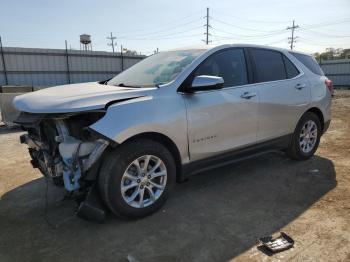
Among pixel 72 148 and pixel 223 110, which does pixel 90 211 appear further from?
pixel 223 110

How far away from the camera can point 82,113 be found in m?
3.01

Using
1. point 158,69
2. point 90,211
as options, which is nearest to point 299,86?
point 158,69

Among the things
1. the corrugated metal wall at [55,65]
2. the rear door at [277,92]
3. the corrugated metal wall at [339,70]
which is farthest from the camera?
the corrugated metal wall at [339,70]

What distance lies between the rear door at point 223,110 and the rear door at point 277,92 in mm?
197

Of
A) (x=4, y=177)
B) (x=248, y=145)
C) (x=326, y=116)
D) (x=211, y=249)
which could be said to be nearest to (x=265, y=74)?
(x=248, y=145)

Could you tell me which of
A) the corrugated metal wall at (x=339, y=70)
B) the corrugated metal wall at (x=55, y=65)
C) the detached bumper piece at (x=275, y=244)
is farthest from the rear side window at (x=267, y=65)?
the corrugated metal wall at (x=339, y=70)

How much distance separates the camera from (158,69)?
13.1 ft

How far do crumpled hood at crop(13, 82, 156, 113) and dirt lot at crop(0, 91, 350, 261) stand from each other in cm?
122

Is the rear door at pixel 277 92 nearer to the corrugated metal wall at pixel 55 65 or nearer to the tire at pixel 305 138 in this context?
the tire at pixel 305 138

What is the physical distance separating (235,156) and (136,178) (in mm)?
1464

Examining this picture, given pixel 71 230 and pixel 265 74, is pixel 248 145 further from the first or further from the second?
pixel 71 230

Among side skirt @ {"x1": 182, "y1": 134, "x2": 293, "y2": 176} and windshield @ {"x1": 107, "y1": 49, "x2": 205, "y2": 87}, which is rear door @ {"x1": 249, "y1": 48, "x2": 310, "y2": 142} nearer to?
side skirt @ {"x1": 182, "y1": 134, "x2": 293, "y2": 176}

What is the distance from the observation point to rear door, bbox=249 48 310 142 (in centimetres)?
431

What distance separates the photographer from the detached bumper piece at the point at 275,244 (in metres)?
2.74
